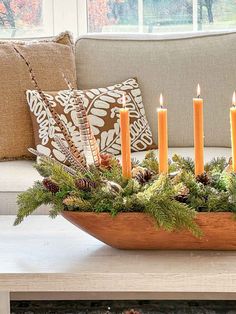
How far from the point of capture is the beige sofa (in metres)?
3.18

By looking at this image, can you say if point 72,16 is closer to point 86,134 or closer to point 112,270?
point 86,134

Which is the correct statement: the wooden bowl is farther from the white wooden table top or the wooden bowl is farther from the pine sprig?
the pine sprig

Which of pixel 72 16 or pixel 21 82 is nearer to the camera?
pixel 21 82

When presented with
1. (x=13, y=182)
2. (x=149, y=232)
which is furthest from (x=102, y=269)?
(x=13, y=182)

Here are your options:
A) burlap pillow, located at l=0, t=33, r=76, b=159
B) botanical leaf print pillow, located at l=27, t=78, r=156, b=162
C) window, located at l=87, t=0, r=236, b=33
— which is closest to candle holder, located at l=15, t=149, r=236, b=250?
botanical leaf print pillow, located at l=27, t=78, r=156, b=162

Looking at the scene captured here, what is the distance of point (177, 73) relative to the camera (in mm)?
3201

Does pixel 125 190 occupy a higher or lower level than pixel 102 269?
higher

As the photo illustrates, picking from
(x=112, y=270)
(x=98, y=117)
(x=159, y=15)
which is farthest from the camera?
(x=159, y=15)

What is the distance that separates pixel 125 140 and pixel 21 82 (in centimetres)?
136

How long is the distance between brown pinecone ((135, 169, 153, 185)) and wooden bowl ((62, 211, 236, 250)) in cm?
12

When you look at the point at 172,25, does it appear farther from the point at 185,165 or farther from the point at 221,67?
the point at 185,165

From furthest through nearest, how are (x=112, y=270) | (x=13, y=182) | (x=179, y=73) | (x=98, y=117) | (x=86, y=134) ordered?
(x=179, y=73), (x=98, y=117), (x=13, y=182), (x=86, y=134), (x=112, y=270)

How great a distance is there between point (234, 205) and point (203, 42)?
1587 mm

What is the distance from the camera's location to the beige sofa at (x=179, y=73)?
10.4ft
